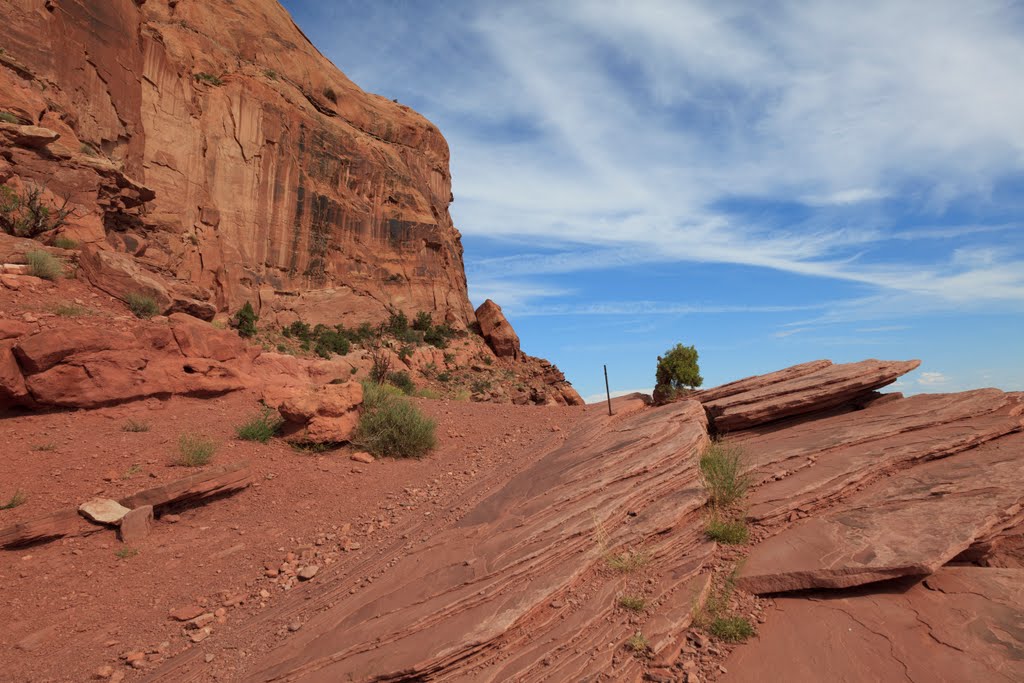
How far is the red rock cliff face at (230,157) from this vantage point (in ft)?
52.9

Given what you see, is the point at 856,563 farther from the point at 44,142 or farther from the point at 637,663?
the point at 44,142

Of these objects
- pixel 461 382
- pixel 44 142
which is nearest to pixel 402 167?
pixel 461 382

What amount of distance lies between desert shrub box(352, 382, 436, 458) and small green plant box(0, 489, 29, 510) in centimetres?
457

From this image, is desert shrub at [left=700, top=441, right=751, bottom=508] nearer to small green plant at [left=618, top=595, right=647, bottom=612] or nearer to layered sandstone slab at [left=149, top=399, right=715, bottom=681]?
layered sandstone slab at [left=149, top=399, right=715, bottom=681]

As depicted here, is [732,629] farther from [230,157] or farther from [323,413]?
[230,157]

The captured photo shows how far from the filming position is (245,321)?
27422 mm

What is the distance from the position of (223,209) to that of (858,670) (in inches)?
1311

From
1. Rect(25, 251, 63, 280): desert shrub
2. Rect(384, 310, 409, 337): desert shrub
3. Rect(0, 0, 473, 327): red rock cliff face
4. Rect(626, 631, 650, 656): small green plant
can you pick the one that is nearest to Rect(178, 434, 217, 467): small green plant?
Rect(25, 251, 63, 280): desert shrub

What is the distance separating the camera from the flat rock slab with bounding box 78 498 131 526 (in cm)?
616

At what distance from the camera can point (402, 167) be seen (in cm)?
4212

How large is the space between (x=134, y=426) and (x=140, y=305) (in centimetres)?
413

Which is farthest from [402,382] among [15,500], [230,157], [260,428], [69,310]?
→ [230,157]

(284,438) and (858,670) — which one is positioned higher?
(284,438)

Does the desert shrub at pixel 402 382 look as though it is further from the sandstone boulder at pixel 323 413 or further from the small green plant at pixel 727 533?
the small green plant at pixel 727 533
